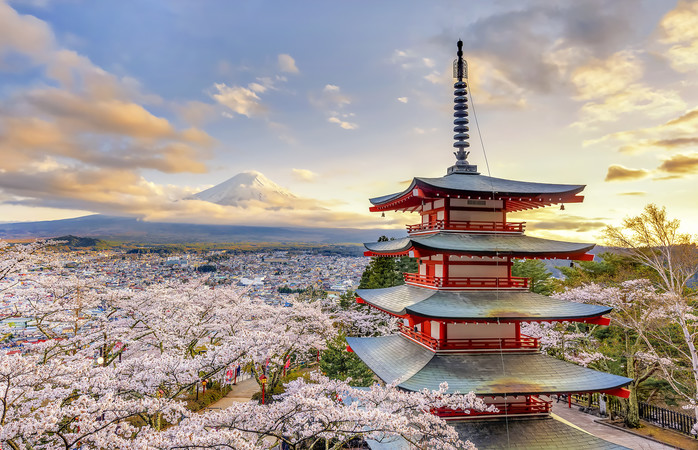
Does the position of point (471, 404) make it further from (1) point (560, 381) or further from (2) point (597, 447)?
(2) point (597, 447)

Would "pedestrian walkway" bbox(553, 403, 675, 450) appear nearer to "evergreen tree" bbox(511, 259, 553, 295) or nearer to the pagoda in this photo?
the pagoda

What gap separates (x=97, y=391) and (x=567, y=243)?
15.1m

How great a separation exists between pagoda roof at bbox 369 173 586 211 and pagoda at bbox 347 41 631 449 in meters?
0.04

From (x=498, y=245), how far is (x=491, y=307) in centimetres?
203

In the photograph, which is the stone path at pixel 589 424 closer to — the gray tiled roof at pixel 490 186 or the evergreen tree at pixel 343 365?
the evergreen tree at pixel 343 365

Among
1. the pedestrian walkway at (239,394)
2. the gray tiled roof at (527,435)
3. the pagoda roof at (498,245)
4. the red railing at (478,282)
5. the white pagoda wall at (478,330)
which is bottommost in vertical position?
the pedestrian walkway at (239,394)

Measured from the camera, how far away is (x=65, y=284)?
65.0ft

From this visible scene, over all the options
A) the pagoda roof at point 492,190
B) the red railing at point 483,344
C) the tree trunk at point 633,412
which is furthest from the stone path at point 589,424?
the pagoda roof at point 492,190

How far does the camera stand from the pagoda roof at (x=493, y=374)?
33.5 feet

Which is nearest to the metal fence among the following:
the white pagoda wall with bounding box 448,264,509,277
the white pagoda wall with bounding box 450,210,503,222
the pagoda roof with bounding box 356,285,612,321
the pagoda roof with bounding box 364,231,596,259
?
the pagoda roof with bounding box 356,285,612,321

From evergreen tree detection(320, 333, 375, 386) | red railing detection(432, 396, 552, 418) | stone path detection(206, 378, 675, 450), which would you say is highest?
red railing detection(432, 396, 552, 418)

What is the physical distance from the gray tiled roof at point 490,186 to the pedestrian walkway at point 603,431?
8381mm

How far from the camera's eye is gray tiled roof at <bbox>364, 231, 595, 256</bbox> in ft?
37.5

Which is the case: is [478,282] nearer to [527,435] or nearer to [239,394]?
[527,435]
